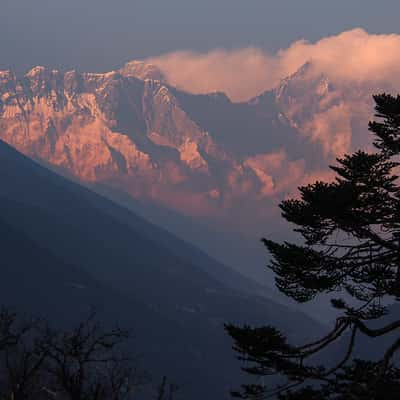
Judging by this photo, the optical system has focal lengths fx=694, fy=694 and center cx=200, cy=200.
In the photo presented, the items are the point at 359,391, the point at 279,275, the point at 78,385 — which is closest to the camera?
the point at 359,391

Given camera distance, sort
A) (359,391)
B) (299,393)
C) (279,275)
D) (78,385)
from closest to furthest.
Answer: (359,391) < (299,393) < (279,275) < (78,385)

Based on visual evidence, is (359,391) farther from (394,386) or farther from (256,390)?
(256,390)

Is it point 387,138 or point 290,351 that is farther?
point 387,138

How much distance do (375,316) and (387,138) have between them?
18.5 feet

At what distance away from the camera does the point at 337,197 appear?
1883 cm

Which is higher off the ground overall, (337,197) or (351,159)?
(351,159)

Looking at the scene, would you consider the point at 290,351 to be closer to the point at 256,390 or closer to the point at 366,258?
the point at 256,390

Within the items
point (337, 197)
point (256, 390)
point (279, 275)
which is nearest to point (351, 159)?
point (337, 197)

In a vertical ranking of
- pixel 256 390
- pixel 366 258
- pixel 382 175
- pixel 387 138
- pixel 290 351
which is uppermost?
pixel 387 138

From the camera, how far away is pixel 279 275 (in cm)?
2111

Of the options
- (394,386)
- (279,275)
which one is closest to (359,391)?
(394,386)

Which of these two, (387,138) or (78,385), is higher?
(387,138)

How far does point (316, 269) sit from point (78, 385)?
2660 centimetres

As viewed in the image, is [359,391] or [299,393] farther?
[299,393]
